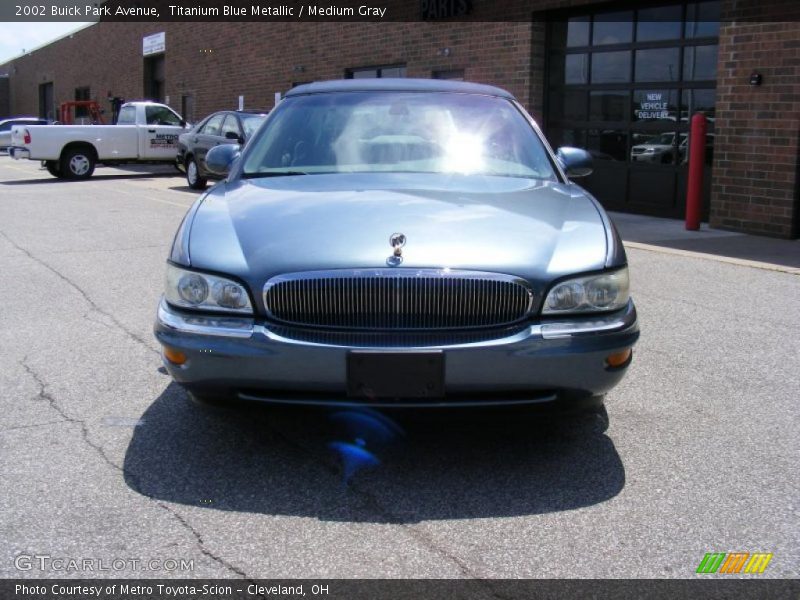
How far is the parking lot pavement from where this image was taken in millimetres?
2975

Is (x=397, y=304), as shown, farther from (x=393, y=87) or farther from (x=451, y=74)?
(x=451, y=74)

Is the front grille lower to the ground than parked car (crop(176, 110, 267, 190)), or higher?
lower

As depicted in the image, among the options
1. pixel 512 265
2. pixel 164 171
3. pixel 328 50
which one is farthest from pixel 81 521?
pixel 164 171

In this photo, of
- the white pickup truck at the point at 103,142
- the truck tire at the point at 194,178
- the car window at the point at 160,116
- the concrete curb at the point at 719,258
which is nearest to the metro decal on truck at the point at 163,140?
the white pickup truck at the point at 103,142

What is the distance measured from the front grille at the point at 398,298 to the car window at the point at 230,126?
46.2ft

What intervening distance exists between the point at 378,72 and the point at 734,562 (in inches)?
713

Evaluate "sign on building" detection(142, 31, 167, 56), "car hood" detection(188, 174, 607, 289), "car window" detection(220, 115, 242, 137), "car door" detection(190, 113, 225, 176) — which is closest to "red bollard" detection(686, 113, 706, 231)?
"car hood" detection(188, 174, 607, 289)

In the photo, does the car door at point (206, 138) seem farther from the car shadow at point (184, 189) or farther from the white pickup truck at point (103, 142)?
the white pickup truck at point (103, 142)

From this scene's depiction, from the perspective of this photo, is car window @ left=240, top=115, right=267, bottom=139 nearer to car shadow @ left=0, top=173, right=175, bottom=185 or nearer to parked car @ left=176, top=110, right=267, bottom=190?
parked car @ left=176, top=110, right=267, bottom=190

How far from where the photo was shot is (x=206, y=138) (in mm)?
18391

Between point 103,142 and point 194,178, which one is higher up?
point 103,142

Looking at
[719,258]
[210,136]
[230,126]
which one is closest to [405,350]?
[719,258]

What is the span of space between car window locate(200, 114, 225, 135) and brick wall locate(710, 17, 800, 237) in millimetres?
9897

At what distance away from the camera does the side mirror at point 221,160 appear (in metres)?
5.20
